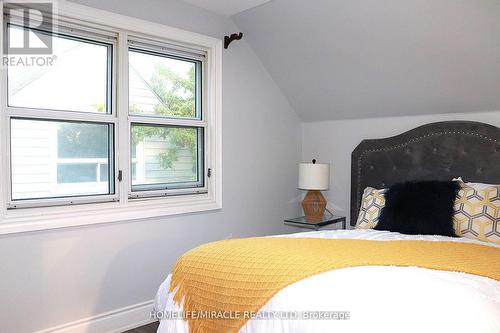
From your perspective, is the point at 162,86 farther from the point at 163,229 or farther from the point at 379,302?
the point at 379,302

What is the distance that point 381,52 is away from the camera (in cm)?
318

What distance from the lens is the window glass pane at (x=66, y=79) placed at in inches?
101

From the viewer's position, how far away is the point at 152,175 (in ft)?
10.6

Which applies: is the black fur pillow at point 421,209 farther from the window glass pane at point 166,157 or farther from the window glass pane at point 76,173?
the window glass pane at point 76,173

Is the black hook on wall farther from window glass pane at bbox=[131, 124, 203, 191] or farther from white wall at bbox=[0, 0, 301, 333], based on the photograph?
window glass pane at bbox=[131, 124, 203, 191]

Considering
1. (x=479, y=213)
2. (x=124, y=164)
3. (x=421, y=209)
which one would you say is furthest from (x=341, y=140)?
(x=124, y=164)

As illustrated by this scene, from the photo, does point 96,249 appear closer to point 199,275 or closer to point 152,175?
point 152,175

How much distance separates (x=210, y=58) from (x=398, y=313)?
8.57 feet

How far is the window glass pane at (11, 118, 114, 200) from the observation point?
257cm

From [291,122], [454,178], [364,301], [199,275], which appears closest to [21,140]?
[199,275]

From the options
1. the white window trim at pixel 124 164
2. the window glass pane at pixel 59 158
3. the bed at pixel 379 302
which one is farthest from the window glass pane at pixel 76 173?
the bed at pixel 379 302

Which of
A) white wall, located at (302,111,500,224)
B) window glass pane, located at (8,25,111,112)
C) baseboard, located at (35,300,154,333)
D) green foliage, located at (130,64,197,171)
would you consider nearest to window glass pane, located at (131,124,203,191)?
green foliage, located at (130,64,197,171)

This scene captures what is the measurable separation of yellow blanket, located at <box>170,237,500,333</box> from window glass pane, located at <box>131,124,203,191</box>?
1161 mm

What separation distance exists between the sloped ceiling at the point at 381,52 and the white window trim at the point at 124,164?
566 mm
